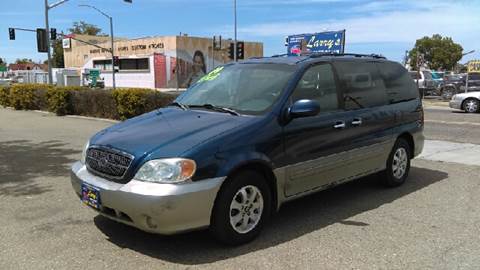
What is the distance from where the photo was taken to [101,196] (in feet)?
14.7

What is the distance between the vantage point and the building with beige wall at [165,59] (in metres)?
57.1

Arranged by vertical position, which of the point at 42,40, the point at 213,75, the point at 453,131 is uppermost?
the point at 42,40

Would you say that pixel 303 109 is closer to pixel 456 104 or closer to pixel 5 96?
pixel 456 104

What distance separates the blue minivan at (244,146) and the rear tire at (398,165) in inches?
2.6

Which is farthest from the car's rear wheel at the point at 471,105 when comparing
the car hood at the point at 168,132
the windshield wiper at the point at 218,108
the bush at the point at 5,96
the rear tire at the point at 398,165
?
the bush at the point at 5,96

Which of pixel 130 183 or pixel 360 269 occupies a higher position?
pixel 130 183

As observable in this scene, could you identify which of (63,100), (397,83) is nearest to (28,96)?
(63,100)

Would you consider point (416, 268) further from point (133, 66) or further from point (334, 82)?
point (133, 66)

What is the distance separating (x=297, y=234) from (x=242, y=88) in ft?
5.23

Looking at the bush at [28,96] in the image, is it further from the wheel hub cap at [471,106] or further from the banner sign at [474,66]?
the banner sign at [474,66]

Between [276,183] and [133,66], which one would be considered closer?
[276,183]

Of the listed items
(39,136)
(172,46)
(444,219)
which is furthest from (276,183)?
(172,46)

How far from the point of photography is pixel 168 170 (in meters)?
4.25

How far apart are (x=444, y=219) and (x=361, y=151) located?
45.0 inches
